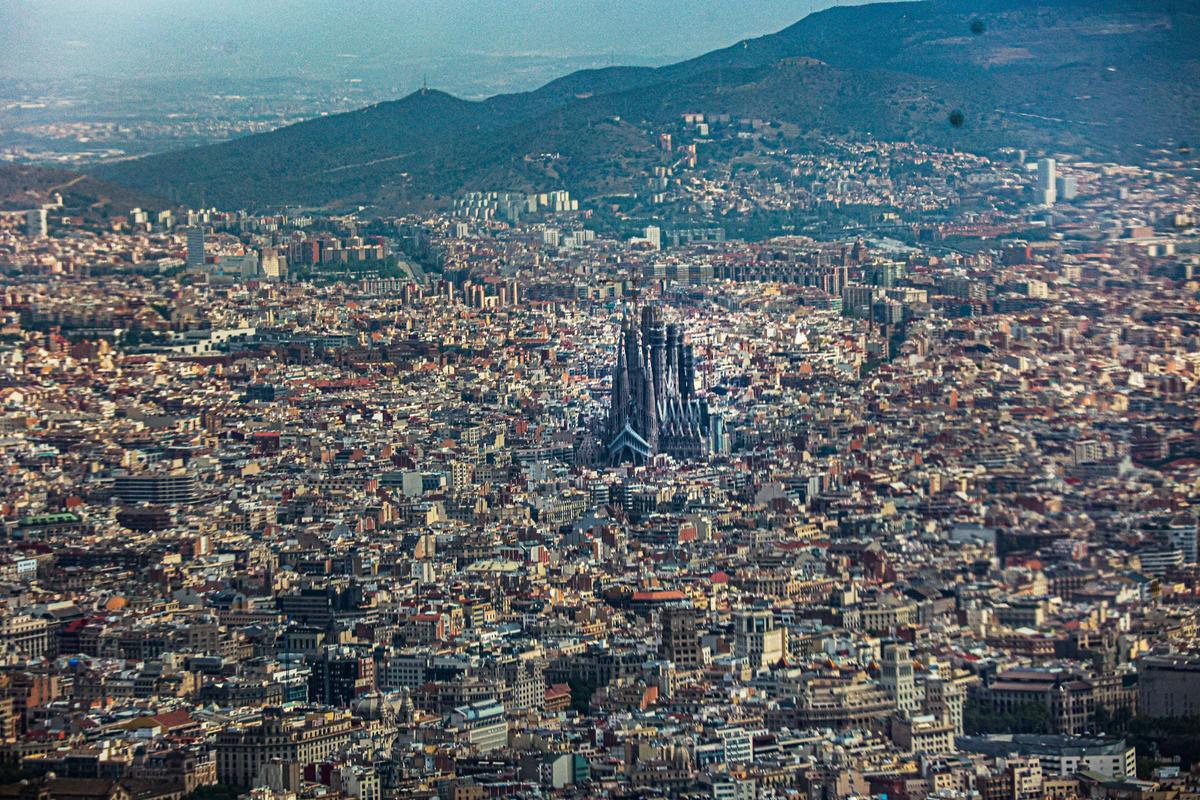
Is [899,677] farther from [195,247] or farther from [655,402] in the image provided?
[195,247]

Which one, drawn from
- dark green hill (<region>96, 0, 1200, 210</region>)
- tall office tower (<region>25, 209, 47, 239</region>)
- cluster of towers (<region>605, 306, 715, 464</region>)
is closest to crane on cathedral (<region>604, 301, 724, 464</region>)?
cluster of towers (<region>605, 306, 715, 464</region>)

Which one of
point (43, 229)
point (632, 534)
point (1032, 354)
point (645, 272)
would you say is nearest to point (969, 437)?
point (632, 534)

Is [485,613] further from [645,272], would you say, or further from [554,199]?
[554,199]

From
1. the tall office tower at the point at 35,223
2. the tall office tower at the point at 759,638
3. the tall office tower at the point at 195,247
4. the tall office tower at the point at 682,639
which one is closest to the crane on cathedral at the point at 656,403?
the tall office tower at the point at 682,639

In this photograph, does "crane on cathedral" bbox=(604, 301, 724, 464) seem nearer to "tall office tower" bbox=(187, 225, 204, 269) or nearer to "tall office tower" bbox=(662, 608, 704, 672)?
"tall office tower" bbox=(662, 608, 704, 672)

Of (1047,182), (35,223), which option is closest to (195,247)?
(35,223)

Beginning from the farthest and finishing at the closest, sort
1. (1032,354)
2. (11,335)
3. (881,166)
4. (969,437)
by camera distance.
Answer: (881,166) → (11,335) → (1032,354) → (969,437)
